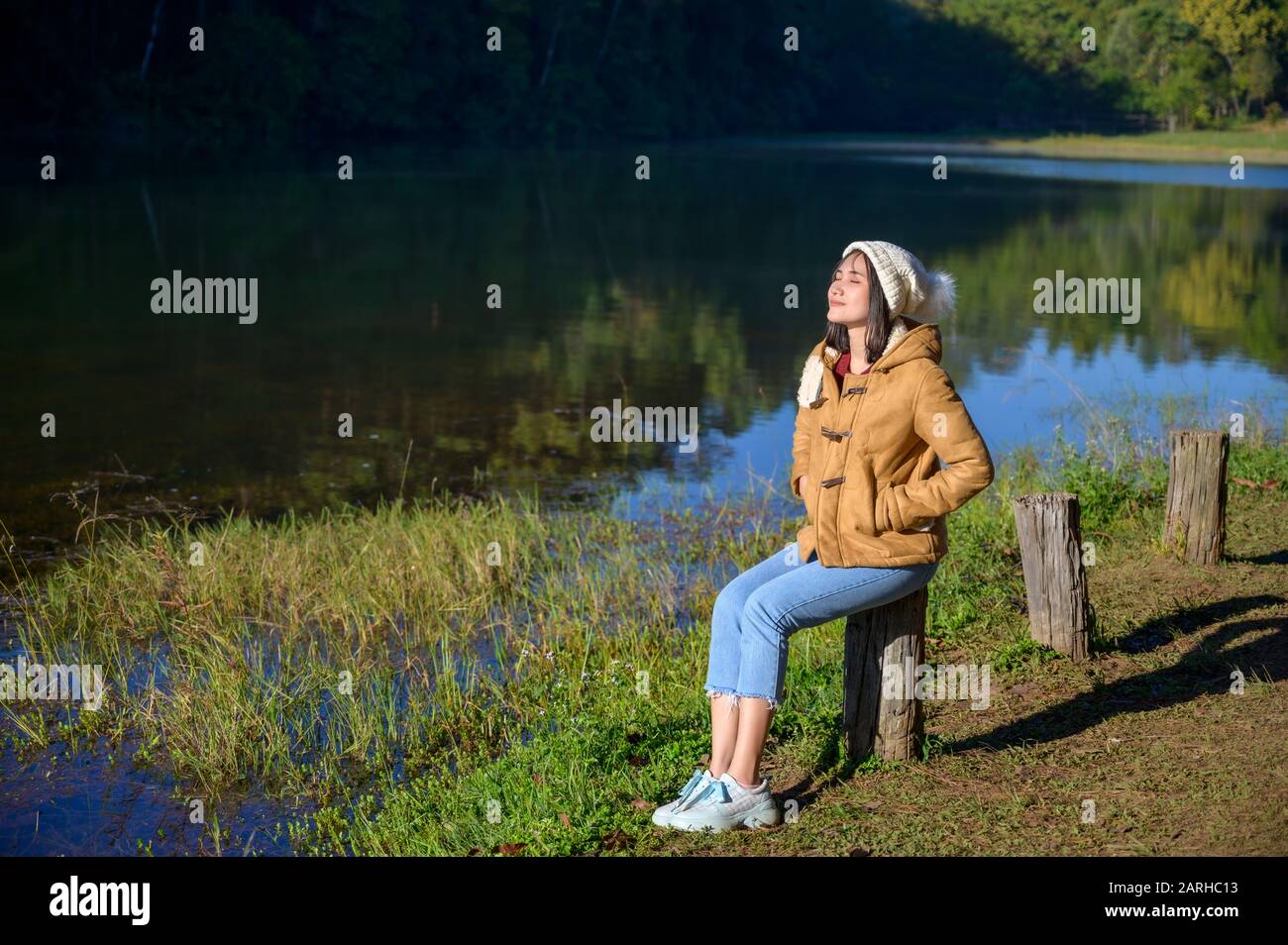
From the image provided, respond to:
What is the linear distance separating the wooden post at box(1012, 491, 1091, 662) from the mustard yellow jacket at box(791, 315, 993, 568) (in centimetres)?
160

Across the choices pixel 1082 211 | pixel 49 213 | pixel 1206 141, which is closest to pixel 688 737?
pixel 49 213

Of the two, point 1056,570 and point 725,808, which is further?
point 1056,570

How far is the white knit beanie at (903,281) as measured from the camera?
4.75m

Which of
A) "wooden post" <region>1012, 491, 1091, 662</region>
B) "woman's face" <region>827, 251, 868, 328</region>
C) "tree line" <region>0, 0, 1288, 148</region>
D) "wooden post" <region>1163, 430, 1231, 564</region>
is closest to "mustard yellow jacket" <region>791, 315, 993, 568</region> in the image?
"woman's face" <region>827, 251, 868, 328</region>

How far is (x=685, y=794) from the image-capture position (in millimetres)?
4879

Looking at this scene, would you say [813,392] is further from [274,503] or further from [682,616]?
[274,503]

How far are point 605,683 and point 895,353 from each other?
8.87 feet

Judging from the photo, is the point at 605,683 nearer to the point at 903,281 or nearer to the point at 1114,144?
the point at 903,281

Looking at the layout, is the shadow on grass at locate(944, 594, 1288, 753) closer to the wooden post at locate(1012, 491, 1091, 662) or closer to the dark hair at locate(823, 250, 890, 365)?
the wooden post at locate(1012, 491, 1091, 662)

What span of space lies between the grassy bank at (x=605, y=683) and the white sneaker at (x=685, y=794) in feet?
0.21

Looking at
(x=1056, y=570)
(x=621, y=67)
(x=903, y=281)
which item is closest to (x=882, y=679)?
(x=903, y=281)

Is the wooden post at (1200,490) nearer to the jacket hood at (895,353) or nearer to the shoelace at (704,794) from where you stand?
the jacket hood at (895,353)

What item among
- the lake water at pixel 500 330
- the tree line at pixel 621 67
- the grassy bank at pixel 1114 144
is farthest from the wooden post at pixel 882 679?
the grassy bank at pixel 1114 144
